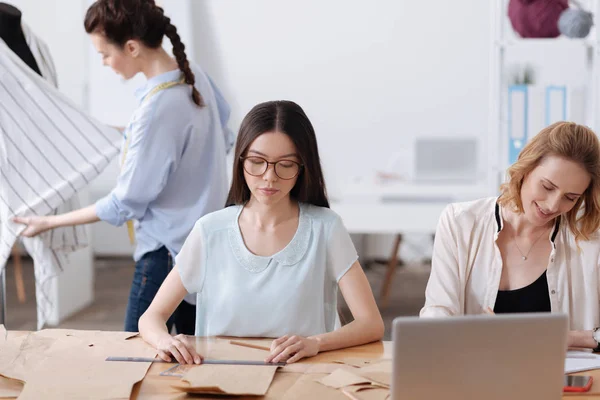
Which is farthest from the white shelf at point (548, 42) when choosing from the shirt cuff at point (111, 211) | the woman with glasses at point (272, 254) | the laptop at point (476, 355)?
the laptop at point (476, 355)

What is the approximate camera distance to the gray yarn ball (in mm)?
3043

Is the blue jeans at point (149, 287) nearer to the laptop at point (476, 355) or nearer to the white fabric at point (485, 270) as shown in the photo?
the white fabric at point (485, 270)

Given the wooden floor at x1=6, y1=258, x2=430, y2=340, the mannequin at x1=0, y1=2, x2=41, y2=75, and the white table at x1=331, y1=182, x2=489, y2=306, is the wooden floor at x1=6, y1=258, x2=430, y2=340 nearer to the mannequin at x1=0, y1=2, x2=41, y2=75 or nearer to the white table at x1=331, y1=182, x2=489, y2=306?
the white table at x1=331, y1=182, x2=489, y2=306

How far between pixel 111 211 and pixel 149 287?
0.78 feet

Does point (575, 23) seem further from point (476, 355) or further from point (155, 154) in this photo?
point (476, 355)

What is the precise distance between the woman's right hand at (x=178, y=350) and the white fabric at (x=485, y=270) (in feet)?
1.88

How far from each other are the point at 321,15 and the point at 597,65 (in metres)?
2.63

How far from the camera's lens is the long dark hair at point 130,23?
2119 mm

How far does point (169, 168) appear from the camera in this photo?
2.21 m

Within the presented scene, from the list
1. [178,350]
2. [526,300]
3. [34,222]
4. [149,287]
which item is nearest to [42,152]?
[34,222]

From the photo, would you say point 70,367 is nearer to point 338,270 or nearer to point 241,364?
point 241,364

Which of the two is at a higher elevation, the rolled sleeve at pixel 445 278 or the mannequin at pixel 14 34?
the mannequin at pixel 14 34

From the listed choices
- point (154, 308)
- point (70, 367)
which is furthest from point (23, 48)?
point (70, 367)

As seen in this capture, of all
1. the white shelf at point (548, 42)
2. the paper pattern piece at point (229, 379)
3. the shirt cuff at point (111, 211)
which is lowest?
the paper pattern piece at point (229, 379)
